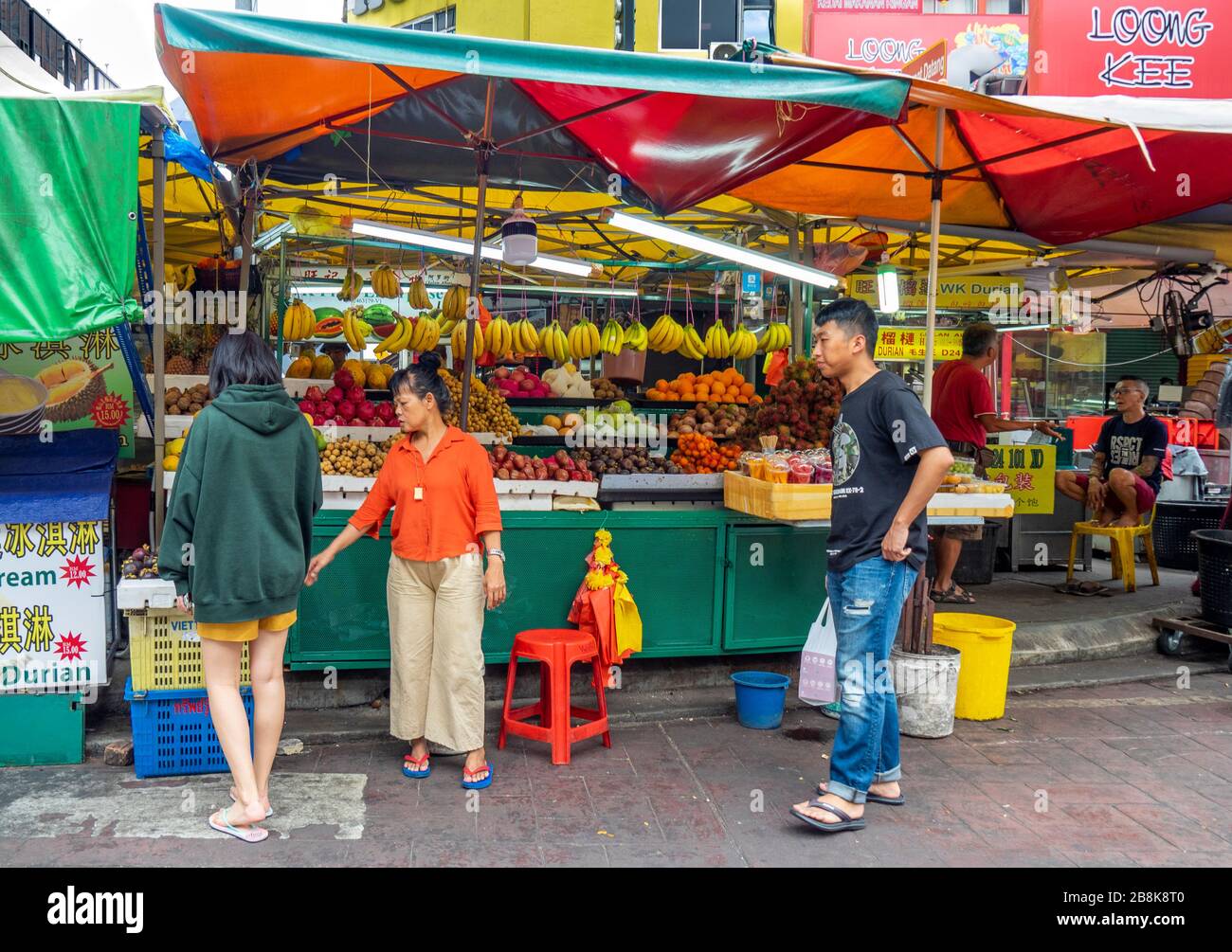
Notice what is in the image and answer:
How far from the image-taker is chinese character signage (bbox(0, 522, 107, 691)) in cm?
463

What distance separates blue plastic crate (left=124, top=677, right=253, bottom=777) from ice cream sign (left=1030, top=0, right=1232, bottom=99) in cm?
838

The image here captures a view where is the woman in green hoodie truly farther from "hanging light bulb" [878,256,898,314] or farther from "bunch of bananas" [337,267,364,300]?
"hanging light bulb" [878,256,898,314]

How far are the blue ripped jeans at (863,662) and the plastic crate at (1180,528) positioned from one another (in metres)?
7.83

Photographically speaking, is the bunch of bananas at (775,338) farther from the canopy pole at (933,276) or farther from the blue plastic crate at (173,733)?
the blue plastic crate at (173,733)

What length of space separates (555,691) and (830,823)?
144 cm

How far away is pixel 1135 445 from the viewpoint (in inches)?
349

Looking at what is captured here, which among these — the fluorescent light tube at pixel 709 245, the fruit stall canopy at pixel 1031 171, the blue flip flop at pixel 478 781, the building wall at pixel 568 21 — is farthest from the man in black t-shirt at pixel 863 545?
the building wall at pixel 568 21

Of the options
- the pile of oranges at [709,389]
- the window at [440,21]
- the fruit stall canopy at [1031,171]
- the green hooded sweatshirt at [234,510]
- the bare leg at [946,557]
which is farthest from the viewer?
the window at [440,21]

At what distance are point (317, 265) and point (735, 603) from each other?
332 inches

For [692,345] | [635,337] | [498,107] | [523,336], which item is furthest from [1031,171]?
[523,336]

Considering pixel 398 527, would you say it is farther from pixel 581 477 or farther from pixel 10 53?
pixel 10 53

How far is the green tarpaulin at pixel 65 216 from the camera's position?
163 inches

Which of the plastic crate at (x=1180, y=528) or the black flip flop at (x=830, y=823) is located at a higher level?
the plastic crate at (x=1180, y=528)

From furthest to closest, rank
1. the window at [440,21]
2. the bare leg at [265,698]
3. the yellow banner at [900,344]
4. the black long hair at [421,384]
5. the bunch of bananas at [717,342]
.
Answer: the window at [440,21] → the bunch of bananas at [717,342] → the yellow banner at [900,344] → the black long hair at [421,384] → the bare leg at [265,698]
